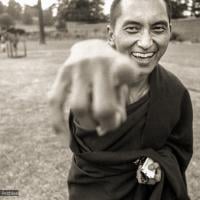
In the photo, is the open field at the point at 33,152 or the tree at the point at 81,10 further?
the tree at the point at 81,10

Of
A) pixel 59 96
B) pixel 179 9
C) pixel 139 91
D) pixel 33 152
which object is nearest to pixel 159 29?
pixel 139 91

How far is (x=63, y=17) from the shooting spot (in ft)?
169

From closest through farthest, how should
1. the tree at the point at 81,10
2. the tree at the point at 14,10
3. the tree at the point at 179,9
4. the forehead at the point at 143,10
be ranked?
the forehead at the point at 143,10, the tree at the point at 179,9, the tree at the point at 81,10, the tree at the point at 14,10

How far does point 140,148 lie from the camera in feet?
6.15

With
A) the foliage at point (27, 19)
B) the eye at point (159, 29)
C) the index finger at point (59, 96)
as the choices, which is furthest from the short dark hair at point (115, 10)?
the foliage at point (27, 19)

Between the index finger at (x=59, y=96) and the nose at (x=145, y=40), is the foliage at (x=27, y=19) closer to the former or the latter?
the nose at (x=145, y=40)

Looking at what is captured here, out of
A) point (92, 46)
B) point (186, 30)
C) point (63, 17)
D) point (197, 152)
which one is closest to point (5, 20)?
point (63, 17)

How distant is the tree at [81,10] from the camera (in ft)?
161

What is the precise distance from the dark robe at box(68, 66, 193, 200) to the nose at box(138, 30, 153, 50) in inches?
14.9

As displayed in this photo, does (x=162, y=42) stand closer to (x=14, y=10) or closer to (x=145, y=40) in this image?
(x=145, y=40)

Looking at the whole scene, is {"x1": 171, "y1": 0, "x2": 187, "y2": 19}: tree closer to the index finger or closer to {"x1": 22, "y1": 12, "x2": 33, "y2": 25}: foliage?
{"x1": 22, "y1": 12, "x2": 33, "y2": 25}: foliage

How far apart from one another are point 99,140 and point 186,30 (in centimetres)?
3355

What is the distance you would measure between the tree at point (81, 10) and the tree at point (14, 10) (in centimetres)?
1611

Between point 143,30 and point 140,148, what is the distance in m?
0.63
